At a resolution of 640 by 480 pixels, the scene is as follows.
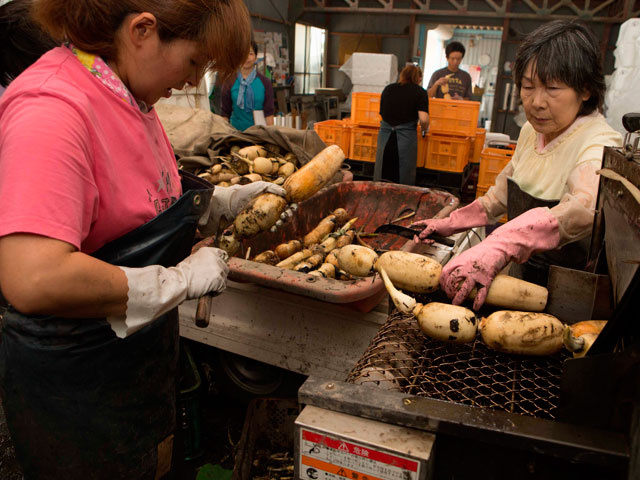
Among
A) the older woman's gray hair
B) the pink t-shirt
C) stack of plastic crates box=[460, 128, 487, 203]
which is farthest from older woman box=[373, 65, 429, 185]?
the pink t-shirt

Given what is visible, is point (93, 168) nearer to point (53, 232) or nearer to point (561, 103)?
point (53, 232)

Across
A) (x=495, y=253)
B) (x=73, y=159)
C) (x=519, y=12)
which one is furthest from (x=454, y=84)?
(x=73, y=159)

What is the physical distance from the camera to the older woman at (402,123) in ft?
17.5

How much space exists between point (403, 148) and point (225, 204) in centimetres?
377

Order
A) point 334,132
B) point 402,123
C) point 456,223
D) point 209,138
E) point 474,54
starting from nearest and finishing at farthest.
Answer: point 456,223, point 209,138, point 402,123, point 334,132, point 474,54

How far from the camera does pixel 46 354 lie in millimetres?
1197

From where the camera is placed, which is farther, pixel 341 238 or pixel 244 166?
pixel 244 166

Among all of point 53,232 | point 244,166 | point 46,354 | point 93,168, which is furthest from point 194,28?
point 244,166

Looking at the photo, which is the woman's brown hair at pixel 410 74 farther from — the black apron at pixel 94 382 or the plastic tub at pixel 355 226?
Answer: the black apron at pixel 94 382

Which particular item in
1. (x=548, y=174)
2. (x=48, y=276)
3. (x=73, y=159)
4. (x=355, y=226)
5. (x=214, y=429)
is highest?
(x=73, y=159)

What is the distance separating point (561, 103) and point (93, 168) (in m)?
1.79

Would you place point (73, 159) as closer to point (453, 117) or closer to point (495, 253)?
point (495, 253)

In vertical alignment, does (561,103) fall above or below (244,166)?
above

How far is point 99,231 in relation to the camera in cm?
115
